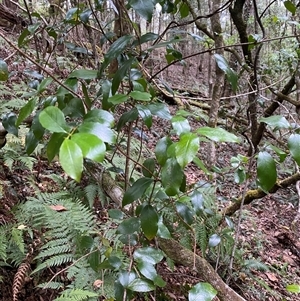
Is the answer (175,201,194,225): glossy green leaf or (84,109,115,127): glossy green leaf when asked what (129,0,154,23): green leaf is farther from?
(175,201,194,225): glossy green leaf

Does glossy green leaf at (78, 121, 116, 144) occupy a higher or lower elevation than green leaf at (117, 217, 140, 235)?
higher

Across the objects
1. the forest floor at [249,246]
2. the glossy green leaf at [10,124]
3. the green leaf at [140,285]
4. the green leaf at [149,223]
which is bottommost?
the forest floor at [249,246]

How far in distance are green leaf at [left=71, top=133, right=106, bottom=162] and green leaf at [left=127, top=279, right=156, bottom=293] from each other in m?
0.64

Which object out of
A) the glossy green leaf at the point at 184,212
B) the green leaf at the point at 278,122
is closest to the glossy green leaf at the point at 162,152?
the green leaf at the point at 278,122

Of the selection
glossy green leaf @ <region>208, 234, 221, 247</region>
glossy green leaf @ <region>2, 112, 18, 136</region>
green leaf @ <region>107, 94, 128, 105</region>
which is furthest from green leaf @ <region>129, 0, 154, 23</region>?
glossy green leaf @ <region>208, 234, 221, 247</region>

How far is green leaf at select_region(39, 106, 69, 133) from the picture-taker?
569 millimetres

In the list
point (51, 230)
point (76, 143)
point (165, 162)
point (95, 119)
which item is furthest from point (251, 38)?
point (51, 230)

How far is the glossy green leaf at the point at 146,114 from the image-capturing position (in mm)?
884

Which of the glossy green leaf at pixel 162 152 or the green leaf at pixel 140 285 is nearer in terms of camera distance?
the glossy green leaf at pixel 162 152

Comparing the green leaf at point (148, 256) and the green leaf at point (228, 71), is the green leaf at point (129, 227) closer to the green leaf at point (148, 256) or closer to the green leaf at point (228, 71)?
the green leaf at point (148, 256)

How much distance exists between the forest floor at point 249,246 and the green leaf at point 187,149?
0.98 m

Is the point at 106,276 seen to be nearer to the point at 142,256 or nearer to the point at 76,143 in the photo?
the point at 142,256

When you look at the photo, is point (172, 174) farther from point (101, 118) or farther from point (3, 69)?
point (3, 69)

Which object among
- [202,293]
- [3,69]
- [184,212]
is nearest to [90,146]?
[202,293]
